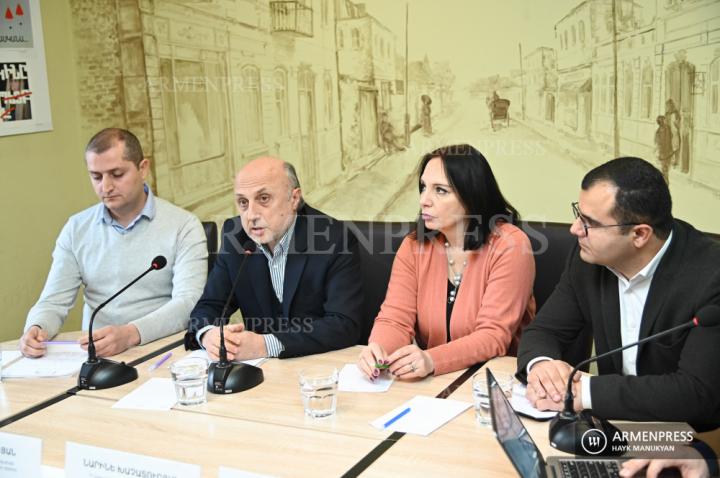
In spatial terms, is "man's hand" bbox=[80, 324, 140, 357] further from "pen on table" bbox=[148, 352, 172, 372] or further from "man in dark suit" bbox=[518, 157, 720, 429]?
"man in dark suit" bbox=[518, 157, 720, 429]

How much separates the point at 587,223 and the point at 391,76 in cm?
220

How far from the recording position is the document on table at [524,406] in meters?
1.76

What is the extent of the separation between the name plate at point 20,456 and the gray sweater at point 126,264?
3.53ft

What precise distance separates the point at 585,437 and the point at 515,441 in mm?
227

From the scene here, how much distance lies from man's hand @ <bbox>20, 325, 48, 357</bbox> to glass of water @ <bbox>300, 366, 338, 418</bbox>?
98 cm

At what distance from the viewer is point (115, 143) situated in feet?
9.09

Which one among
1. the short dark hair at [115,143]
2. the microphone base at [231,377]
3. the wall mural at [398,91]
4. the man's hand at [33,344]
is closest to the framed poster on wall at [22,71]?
the wall mural at [398,91]

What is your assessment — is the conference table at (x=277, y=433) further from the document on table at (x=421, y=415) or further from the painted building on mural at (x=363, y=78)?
the painted building on mural at (x=363, y=78)

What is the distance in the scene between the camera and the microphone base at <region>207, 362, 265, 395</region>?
2000mm

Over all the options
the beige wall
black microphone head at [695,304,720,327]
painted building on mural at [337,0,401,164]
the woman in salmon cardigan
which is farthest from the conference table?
painted building on mural at [337,0,401,164]

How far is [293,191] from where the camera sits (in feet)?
8.38

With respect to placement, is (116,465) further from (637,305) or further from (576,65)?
(576,65)

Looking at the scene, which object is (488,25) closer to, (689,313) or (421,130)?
(421,130)

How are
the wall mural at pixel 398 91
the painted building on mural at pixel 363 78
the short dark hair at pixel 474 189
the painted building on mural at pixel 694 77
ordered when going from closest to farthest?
the short dark hair at pixel 474 189, the painted building on mural at pixel 694 77, the wall mural at pixel 398 91, the painted building on mural at pixel 363 78
